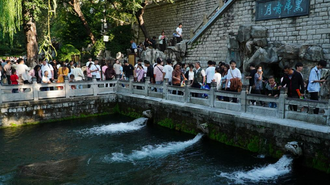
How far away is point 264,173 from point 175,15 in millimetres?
19653

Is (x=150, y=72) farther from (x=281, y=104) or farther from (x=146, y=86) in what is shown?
(x=281, y=104)

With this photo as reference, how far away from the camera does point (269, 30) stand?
51.9 ft

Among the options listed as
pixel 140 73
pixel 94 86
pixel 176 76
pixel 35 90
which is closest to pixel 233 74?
pixel 176 76

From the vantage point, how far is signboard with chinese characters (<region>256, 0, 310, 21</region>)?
14.3m

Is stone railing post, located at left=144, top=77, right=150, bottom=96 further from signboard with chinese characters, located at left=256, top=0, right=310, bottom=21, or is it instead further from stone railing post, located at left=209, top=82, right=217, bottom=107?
signboard with chinese characters, located at left=256, top=0, right=310, bottom=21

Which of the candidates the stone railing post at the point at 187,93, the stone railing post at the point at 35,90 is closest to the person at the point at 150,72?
the stone railing post at the point at 187,93

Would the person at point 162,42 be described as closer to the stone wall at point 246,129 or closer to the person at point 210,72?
the stone wall at point 246,129

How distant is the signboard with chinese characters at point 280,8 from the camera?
14.3m

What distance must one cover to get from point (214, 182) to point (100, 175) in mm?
2938

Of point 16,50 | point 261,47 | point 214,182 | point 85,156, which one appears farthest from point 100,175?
point 16,50

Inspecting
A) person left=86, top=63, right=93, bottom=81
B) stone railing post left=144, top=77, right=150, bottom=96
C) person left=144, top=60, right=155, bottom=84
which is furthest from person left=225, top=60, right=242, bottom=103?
person left=86, top=63, right=93, bottom=81

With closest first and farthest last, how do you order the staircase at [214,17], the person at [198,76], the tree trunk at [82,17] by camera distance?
the person at [198,76] < the staircase at [214,17] < the tree trunk at [82,17]

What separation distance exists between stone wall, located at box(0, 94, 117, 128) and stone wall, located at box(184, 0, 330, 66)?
23.0 ft

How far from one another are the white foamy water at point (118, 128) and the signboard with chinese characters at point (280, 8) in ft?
28.6
